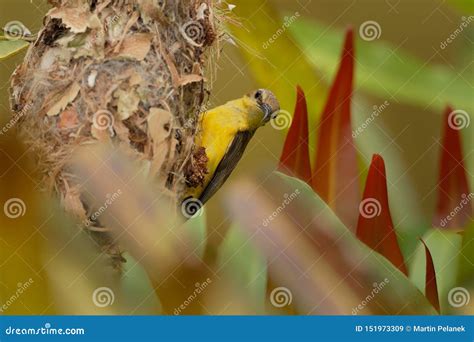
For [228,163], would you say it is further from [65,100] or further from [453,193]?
[453,193]

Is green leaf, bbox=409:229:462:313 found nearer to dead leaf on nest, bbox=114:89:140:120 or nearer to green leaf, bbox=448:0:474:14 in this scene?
green leaf, bbox=448:0:474:14

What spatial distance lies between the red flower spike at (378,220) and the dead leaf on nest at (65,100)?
1.37 m

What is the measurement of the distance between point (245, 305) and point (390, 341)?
686 mm

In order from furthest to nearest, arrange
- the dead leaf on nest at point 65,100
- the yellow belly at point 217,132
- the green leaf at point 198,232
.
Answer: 1. the green leaf at point 198,232
2. the yellow belly at point 217,132
3. the dead leaf on nest at point 65,100

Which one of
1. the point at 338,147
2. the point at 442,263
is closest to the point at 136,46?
the point at 338,147

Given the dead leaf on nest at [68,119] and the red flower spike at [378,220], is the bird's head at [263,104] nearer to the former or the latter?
the red flower spike at [378,220]

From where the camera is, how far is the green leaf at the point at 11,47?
3.17m

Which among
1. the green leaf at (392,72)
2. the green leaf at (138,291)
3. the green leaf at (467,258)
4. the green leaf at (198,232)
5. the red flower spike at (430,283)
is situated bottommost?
the green leaf at (138,291)

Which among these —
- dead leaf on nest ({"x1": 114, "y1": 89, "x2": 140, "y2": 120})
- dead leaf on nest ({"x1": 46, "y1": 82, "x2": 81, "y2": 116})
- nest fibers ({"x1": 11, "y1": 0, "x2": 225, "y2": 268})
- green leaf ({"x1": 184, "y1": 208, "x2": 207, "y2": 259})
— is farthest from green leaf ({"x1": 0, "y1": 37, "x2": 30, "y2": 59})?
green leaf ({"x1": 184, "y1": 208, "x2": 207, "y2": 259})

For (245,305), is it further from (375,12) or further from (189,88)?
(375,12)

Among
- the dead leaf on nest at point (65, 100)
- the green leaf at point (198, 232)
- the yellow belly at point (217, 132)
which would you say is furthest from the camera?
the green leaf at point (198, 232)

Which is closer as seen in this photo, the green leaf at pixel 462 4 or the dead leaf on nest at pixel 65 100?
the dead leaf on nest at pixel 65 100

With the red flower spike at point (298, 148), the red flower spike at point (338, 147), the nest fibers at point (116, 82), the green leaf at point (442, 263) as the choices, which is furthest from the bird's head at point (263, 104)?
the green leaf at point (442, 263)

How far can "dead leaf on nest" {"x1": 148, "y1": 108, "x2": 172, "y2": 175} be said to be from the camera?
2799mm
